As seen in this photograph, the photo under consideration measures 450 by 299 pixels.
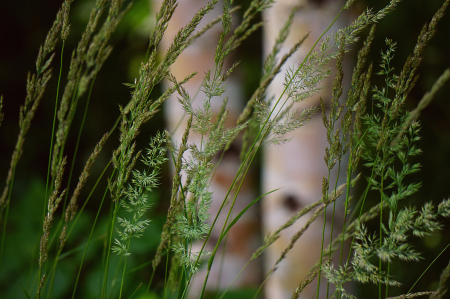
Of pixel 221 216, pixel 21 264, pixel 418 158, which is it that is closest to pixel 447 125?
pixel 418 158

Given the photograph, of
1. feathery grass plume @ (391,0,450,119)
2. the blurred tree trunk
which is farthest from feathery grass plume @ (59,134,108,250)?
the blurred tree trunk

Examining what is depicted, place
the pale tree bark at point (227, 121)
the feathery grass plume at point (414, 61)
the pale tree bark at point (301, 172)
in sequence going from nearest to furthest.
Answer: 1. the feathery grass plume at point (414, 61)
2. the pale tree bark at point (301, 172)
3. the pale tree bark at point (227, 121)

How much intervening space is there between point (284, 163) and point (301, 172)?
0.22 ft

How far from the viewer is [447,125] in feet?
5.84

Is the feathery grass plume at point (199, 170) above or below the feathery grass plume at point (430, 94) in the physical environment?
below

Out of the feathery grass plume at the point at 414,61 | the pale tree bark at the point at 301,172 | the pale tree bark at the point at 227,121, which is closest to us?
the feathery grass plume at the point at 414,61

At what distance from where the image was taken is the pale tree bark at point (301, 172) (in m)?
1.14

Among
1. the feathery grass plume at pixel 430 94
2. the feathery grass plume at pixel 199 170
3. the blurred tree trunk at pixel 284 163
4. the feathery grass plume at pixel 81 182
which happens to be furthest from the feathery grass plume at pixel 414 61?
the blurred tree trunk at pixel 284 163

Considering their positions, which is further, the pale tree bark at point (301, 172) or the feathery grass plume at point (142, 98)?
the pale tree bark at point (301, 172)

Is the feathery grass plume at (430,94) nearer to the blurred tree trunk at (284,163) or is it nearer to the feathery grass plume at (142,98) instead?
the feathery grass plume at (142,98)

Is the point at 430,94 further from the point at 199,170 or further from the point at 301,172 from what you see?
the point at 301,172

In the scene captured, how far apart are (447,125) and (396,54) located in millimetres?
457

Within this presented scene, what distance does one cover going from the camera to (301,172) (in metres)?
1.17

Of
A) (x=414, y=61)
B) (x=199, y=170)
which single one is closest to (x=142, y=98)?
(x=199, y=170)
